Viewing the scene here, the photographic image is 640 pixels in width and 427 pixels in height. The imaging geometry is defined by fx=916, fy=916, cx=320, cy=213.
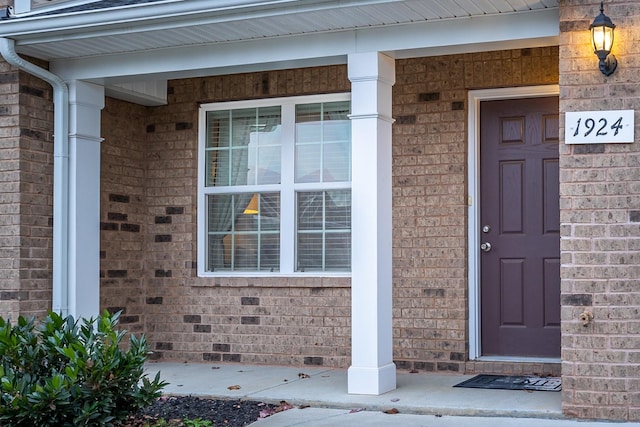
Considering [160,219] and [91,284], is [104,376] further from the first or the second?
[160,219]

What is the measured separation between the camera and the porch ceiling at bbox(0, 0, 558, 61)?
6539mm

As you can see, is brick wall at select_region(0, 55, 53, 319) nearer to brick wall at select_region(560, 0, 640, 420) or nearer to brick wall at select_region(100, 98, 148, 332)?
brick wall at select_region(100, 98, 148, 332)

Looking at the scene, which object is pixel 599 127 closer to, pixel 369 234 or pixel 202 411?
pixel 369 234

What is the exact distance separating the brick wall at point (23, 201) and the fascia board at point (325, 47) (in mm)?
448

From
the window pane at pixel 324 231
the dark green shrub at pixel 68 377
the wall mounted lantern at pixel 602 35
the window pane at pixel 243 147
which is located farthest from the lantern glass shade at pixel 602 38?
the window pane at pixel 243 147

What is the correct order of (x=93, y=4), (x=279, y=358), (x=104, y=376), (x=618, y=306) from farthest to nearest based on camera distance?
(x=279, y=358) → (x=93, y=4) → (x=618, y=306) → (x=104, y=376)

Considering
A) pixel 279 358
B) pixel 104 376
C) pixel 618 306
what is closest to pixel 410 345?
pixel 279 358

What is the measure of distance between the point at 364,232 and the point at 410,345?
1.69 m

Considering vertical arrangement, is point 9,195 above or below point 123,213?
above

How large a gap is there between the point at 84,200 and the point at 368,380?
9.97 feet

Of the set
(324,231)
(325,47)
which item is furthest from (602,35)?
(324,231)

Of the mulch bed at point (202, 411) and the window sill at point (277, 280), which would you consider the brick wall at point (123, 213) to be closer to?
the window sill at point (277, 280)

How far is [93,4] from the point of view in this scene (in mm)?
7531

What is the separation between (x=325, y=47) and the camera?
7.21 m
